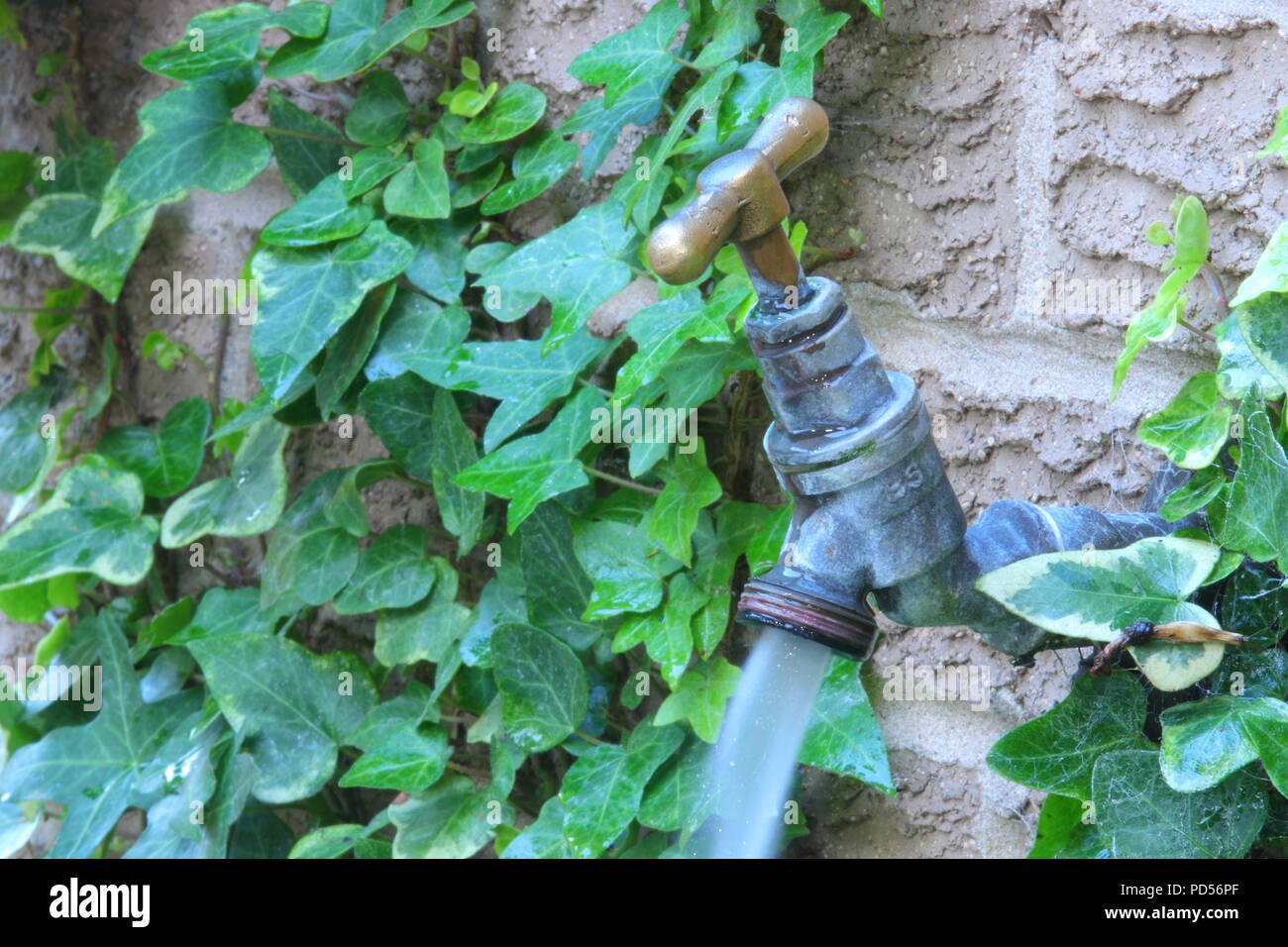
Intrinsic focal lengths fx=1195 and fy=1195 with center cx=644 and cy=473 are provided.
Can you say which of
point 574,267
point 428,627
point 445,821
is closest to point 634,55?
point 574,267

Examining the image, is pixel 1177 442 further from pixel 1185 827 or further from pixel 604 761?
pixel 604 761

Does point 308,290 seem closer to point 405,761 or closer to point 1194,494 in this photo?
point 405,761

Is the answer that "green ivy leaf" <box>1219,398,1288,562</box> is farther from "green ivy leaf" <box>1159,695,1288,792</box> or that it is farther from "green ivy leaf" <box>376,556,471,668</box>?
"green ivy leaf" <box>376,556,471,668</box>

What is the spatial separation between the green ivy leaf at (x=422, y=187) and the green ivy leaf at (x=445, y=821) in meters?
0.44

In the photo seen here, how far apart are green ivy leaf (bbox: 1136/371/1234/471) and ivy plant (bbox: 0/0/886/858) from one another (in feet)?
0.76

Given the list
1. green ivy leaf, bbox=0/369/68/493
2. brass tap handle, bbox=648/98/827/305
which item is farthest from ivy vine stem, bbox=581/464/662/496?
green ivy leaf, bbox=0/369/68/493

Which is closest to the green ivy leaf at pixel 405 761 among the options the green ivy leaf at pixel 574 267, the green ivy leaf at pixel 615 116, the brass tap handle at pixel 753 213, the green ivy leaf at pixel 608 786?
the green ivy leaf at pixel 608 786

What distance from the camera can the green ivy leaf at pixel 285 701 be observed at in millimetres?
981

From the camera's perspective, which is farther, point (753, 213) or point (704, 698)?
point (704, 698)

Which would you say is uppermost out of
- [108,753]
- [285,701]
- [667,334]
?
[667,334]

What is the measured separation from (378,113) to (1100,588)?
0.68 metres

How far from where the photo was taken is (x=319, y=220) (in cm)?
93

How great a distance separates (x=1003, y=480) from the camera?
739 mm

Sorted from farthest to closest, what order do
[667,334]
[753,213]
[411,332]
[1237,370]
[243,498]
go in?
[243,498] < [411,332] < [667,334] < [1237,370] < [753,213]
